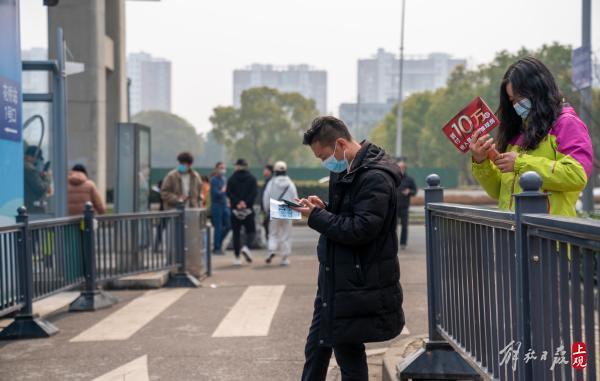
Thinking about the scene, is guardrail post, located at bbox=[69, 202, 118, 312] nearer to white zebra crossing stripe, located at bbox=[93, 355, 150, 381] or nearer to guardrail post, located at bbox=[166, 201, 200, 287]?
guardrail post, located at bbox=[166, 201, 200, 287]

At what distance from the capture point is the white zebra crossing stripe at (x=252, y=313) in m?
7.81

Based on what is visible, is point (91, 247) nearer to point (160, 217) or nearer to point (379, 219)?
point (160, 217)

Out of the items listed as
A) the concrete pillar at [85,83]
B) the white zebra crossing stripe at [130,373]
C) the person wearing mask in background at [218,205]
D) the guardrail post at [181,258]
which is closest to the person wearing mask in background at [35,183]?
the guardrail post at [181,258]

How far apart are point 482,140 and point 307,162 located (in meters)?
128

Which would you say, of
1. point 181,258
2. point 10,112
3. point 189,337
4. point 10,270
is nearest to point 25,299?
point 10,270

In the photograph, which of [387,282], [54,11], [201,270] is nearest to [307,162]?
[54,11]

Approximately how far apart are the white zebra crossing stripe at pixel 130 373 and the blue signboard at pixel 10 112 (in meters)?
2.97

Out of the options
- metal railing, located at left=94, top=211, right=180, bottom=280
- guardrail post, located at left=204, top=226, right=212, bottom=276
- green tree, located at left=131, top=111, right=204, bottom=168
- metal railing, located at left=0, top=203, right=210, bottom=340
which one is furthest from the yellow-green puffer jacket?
green tree, located at left=131, top=111, right=204, bottom=168

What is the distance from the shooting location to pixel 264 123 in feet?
279

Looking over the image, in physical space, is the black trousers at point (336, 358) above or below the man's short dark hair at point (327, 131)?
below

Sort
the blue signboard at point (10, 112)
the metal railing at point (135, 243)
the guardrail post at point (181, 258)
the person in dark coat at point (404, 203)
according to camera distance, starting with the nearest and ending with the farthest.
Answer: the blue signboard at point (10, 112)
the metal railing at point (135, 243)
the guardrail post at point (181, 258)
the person in dark coat at point (404, 203)

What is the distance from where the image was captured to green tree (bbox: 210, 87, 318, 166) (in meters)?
84.9

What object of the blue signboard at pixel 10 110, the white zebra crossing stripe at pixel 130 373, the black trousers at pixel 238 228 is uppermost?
the blue signboard at pixel 10 110

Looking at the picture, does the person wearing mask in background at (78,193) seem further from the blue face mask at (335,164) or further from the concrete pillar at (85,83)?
the concrete pillar at (85,83)
